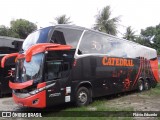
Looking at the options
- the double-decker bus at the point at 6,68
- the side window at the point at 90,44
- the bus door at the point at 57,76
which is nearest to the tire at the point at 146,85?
the side window at the point at 90,44

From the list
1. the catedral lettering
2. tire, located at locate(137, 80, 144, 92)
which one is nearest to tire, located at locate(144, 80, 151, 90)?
tire, located at locate(137, 80, 144, 92)

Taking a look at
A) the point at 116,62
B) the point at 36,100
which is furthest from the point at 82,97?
the point at 116,62

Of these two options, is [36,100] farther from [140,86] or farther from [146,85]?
[146,85]

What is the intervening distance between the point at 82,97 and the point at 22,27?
33.1 meters

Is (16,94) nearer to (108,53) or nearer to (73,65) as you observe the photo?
(73,65)

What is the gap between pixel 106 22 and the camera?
3275 cm

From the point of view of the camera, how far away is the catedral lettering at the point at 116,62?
13.4 meters

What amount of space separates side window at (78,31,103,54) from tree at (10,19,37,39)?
31.0 m

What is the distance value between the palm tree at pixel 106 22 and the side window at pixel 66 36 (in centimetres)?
2097

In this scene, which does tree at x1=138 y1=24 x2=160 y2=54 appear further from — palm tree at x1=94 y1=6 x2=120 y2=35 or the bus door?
the bus door

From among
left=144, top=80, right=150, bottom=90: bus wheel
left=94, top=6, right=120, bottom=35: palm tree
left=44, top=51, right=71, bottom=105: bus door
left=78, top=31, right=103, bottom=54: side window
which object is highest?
left=94, top=6, right=120, bottom=35: palm tree

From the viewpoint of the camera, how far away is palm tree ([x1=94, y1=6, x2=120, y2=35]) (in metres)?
32.4

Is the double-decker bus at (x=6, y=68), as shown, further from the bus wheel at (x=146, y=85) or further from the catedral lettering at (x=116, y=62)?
the bus wheel at (x=146, y=85)

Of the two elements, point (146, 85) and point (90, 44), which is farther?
point (146, 85)
